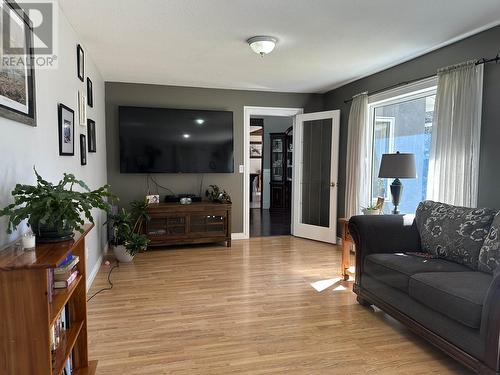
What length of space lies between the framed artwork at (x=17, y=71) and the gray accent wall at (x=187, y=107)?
10.1 feet

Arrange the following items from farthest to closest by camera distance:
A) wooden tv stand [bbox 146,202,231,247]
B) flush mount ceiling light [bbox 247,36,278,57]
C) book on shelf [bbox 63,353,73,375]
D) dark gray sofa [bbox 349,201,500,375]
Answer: wooden tv stand [bbox 146,202,231,247], flush mount ceiling light [bbox 247,36,278,57], dark gray sofa [bbox 349,201,500,375], book on shelf [bbox 63,353,73,375]

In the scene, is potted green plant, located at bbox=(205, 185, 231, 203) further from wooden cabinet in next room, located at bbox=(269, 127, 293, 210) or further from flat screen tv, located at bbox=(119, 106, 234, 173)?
wooden cabinet in next room, located at bbox=(269, 127, 293, 210)

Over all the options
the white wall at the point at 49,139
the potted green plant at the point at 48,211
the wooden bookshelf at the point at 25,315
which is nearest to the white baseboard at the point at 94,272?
the white wall at the point at 49,139

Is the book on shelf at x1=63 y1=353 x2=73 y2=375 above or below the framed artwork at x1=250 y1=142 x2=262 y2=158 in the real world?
below

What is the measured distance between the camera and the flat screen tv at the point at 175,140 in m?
4.89

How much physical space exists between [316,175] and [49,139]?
4.09 meters

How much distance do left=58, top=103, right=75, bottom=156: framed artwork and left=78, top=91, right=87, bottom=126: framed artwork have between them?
0.31 metres

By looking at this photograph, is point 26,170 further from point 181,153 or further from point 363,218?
point 181,153

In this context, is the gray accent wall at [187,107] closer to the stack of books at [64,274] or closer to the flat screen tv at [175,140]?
the flat screen tv at [175,140]

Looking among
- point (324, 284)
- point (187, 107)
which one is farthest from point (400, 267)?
point (187, 107)

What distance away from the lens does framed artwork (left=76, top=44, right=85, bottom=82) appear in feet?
10.1

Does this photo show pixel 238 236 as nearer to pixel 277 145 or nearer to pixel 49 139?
pixel 49 139

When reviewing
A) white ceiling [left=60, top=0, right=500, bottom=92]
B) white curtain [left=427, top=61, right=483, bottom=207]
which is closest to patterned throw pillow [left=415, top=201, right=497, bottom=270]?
white curtain [left=427, top=61, right=483, bottom=207]

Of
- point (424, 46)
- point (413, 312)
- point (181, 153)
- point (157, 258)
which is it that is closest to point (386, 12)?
point (424, 46)
